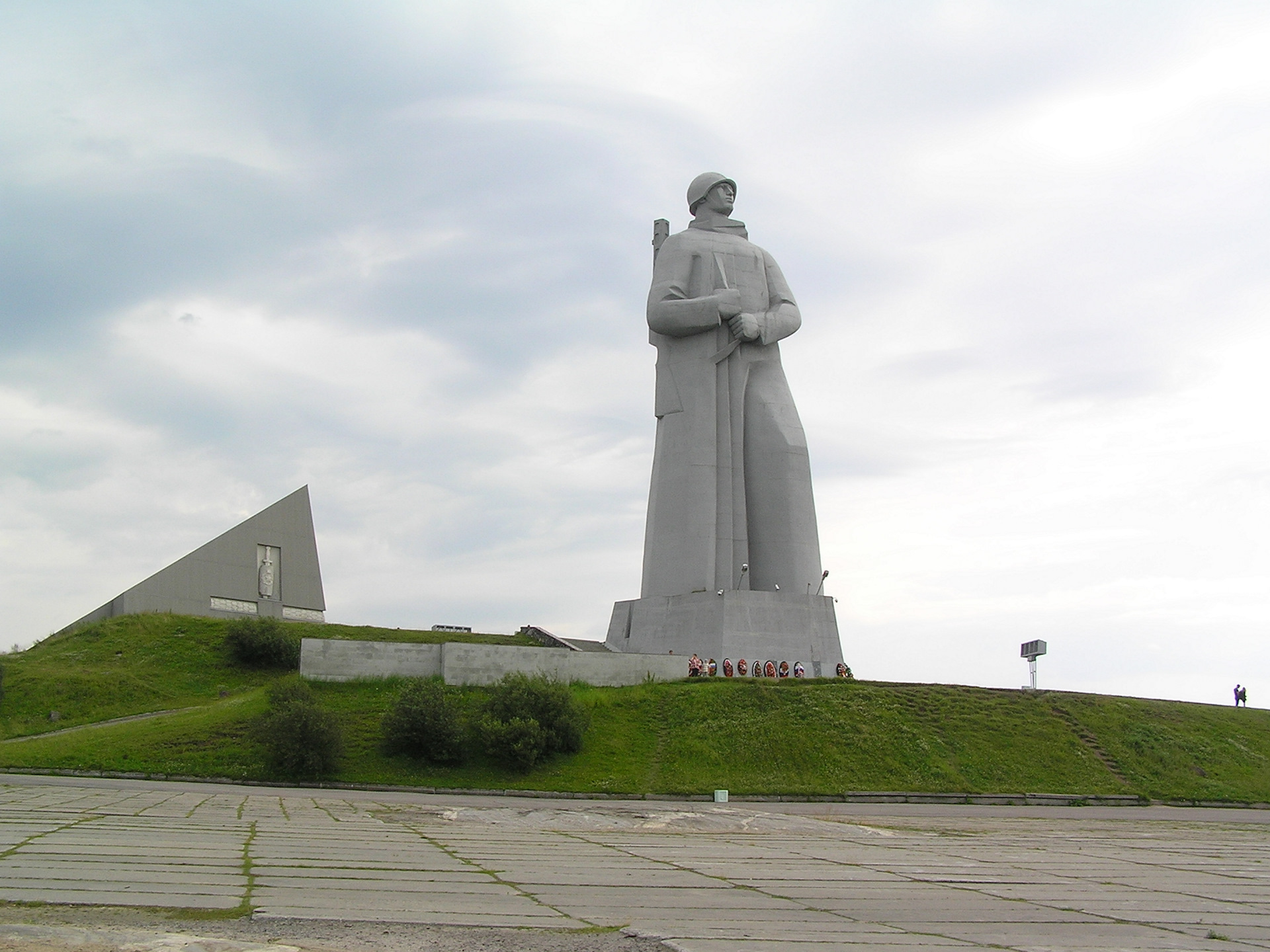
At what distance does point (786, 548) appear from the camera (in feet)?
82.3

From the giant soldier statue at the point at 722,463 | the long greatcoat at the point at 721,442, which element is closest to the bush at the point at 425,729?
the giant soldier statue at the point at 722,463

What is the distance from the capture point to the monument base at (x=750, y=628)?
2300 centimetres

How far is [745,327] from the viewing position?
25.4 meters

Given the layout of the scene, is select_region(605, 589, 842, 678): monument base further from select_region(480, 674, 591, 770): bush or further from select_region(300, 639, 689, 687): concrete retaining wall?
select_region(480, 674, 591, 770): bush

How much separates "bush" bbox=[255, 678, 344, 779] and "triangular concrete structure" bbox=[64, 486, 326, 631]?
13.4 m

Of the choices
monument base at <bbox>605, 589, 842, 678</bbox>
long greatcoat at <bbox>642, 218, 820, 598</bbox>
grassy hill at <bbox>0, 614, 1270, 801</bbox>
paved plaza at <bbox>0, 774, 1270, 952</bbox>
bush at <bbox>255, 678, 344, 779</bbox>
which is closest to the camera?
paved plaza at <bbox>0, 774, 1270, 952</bbox>

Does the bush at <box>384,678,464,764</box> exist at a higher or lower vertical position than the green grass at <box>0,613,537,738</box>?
lower

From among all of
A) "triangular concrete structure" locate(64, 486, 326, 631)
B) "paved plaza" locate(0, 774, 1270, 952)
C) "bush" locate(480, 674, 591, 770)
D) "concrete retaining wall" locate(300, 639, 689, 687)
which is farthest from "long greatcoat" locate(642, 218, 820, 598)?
"paved plaza" locate(0, 774, 1270, 952)

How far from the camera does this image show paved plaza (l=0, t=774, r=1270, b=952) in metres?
4.89

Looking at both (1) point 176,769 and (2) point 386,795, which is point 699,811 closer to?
(2) point 386,795

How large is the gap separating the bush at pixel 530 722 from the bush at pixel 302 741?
217cm

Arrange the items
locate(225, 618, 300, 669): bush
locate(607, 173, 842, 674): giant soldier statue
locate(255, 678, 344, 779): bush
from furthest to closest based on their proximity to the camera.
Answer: locate(225, 618, 300, 669): bush → locate(607, 173, 842, 674): giant soldier statue → locate(255, 678, 344, 779): bush

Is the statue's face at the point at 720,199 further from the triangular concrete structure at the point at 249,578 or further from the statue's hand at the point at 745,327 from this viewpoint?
the triangular concrete structure at the point at 249,578

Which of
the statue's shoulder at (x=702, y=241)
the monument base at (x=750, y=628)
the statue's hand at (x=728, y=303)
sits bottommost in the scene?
the monument base at (x=750, y=628)
